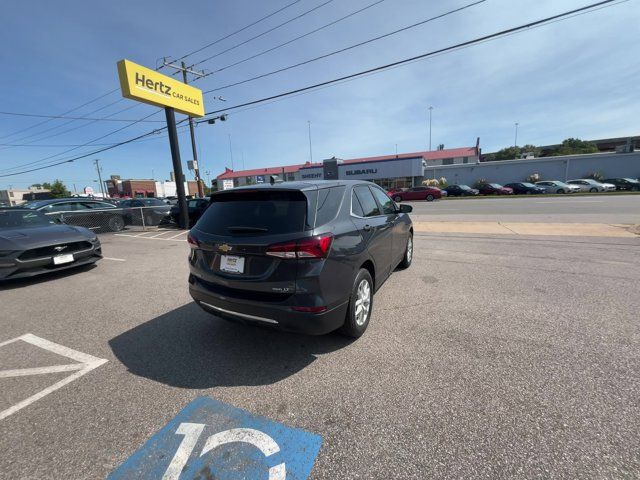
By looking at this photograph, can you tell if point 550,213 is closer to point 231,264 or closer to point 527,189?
point 231,264

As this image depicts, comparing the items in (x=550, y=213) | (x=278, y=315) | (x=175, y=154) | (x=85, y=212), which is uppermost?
(x=175, y=154)

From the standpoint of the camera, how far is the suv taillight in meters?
2.49

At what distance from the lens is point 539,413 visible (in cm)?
208

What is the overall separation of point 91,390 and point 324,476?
2.17 metres

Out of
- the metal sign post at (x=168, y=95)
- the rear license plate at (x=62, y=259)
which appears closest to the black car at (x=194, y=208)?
the metal sign post at (x=168, y=95)

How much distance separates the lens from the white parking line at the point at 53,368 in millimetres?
2405

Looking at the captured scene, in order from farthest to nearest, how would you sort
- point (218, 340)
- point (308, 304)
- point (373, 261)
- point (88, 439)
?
point (373, 261) < point (218, 340) < point (308, 304) < point (88, 439)

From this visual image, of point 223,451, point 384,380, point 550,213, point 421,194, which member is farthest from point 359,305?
point 421,194

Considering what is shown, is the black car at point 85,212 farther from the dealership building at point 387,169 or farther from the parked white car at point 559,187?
the parked white car at point 559,187

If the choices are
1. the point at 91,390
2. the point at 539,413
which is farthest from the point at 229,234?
the point at 539,413

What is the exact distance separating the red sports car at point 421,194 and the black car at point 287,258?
86.4 feet

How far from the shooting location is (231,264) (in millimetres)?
2770

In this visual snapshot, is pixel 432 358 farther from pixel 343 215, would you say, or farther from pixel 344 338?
pixel 343 215

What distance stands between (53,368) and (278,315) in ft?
7.74
